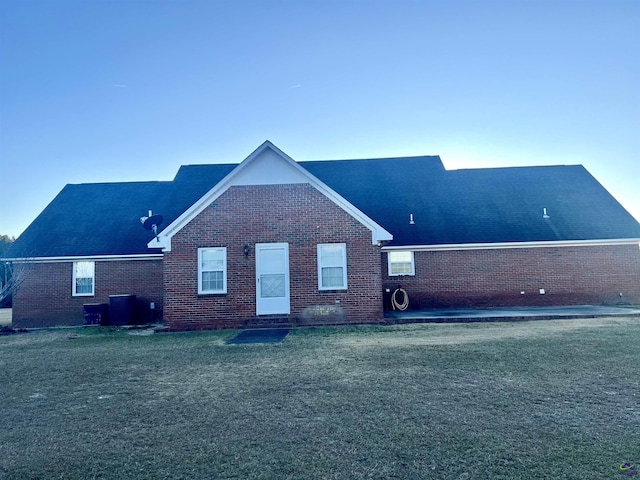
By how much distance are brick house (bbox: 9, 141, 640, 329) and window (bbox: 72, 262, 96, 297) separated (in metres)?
0.08

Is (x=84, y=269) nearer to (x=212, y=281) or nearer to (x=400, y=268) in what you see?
(x=212, y=281)

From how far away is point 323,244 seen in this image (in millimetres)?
13383

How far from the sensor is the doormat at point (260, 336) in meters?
10.6

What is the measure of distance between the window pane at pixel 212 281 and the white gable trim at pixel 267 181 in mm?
1526

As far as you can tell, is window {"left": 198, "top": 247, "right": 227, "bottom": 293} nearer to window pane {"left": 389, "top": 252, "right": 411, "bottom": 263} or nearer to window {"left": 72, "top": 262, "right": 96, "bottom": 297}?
window {"left": 72, "top": 262, "right": 96, "bottom": 297}

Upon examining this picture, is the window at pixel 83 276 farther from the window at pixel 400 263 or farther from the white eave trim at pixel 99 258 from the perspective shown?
the window at pixel 400 263

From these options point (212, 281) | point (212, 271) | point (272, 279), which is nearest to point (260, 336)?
point (272, 279)

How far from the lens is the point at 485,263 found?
17.2m

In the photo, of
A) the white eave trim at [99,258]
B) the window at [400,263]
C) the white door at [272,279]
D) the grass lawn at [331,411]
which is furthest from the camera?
the window at [400,263]

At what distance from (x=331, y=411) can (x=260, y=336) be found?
6.60 m

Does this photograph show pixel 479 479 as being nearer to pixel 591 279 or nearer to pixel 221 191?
pixel 221 191

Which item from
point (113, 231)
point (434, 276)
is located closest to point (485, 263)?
point (434, 276)

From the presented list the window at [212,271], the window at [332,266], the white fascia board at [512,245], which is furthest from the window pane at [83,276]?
the white fascia board at [512,245]

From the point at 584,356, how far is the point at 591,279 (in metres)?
11.4
